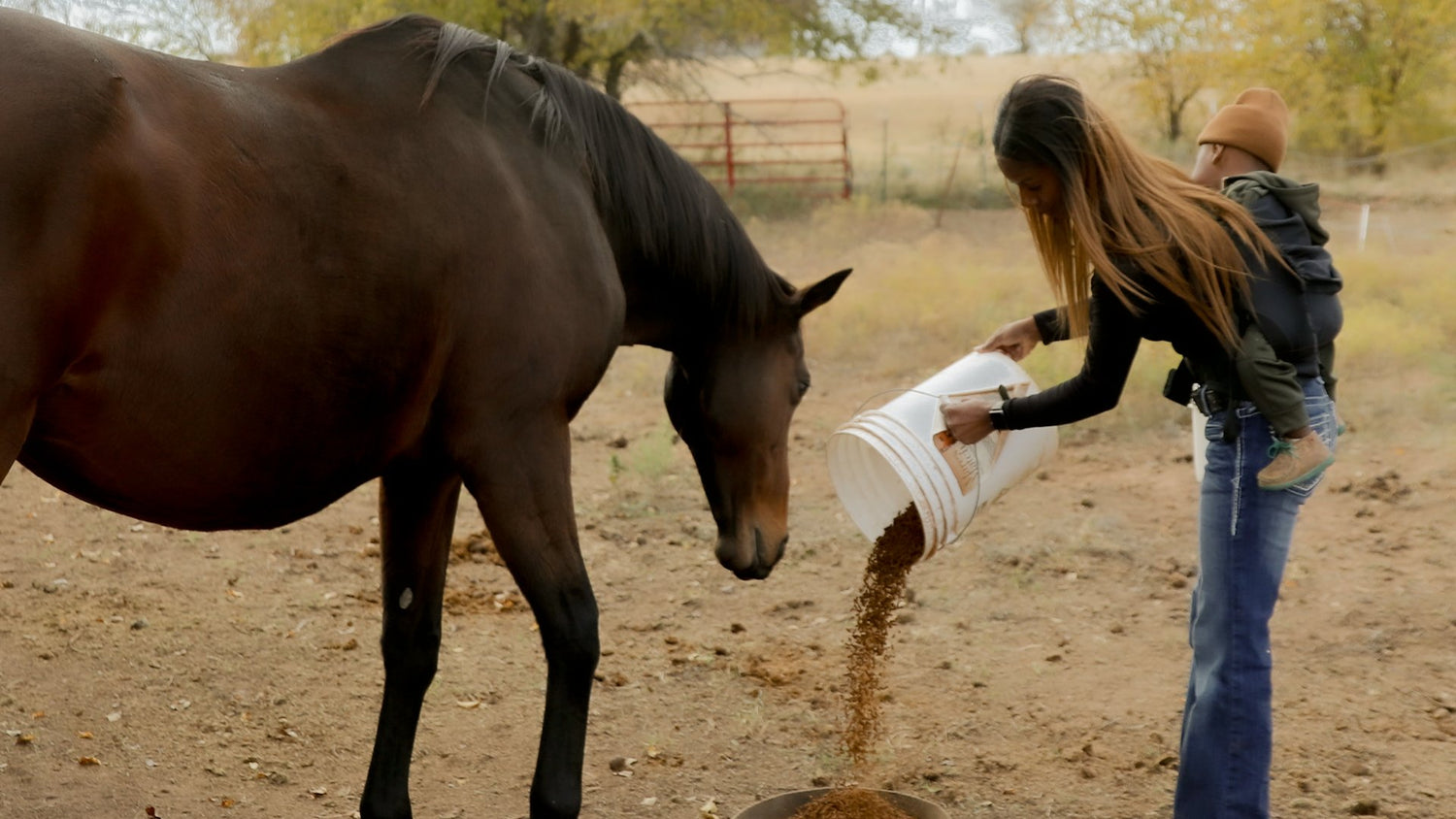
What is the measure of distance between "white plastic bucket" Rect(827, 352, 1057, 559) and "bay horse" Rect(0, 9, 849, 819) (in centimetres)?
39

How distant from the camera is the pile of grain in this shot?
10.5ft

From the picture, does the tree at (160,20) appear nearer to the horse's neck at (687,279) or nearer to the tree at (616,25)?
the tree at (616,25)

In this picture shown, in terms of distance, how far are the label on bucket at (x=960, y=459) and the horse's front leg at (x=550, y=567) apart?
94cm

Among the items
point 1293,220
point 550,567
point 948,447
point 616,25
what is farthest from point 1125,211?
point 616,25

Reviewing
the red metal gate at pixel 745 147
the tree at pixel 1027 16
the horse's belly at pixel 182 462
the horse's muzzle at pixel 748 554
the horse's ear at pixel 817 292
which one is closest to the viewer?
the horse's belly at pixel 182 462

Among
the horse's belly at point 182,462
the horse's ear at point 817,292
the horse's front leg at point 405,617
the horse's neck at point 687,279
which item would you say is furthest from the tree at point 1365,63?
the horse's belly at point 182,462

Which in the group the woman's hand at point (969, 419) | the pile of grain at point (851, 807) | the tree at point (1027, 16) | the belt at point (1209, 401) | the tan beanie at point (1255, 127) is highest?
the tree at point (1027, 16)

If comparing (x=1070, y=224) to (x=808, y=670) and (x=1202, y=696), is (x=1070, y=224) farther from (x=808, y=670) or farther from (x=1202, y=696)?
(x=808, y=670)

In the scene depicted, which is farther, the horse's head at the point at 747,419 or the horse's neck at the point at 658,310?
the horse's head at the point at 747,419

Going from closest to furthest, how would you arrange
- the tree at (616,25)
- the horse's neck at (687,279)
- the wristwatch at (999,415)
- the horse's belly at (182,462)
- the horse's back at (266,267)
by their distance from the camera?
the horse's back at (266,267) → the horse's belly at (182,462) → the wristwatch at (999,415) → the horse's neck at (687,279) → the tree at (616,25)

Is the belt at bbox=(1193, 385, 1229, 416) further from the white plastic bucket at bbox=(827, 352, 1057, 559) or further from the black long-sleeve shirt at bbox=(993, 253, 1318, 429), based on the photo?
the white plastic bucket at bbox=(827, 352, 1057, 559)

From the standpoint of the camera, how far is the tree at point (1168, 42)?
20.5 m

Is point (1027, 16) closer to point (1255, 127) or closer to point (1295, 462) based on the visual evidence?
point (1255, 127)

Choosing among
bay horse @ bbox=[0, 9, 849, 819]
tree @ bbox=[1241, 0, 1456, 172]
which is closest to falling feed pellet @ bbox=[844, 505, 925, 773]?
bay horse @ bbox=[0, 9, 849, 819]
